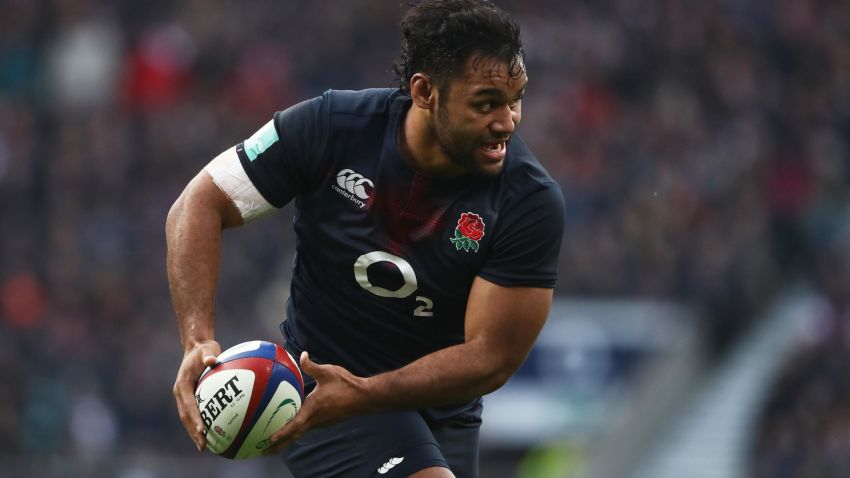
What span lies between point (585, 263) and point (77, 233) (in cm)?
560

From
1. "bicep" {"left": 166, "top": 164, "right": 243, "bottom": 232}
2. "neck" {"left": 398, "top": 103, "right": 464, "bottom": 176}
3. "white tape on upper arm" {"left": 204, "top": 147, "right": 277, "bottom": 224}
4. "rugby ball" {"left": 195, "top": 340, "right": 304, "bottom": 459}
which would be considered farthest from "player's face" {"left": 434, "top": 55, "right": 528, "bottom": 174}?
"rugby ball" {"left": 195, "top": 340, "right": 304, "bottom": 459}

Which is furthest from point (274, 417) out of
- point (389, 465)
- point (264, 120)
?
point (264, 120)

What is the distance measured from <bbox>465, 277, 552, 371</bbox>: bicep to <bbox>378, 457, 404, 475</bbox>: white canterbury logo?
0.55m

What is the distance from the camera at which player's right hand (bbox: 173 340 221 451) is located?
4.94 meters

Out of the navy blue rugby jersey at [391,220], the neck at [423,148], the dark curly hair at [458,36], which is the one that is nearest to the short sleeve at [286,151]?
the navy blue rugby jersey at [391,220]

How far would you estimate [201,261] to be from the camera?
17.5 ft

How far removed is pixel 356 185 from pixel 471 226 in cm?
46

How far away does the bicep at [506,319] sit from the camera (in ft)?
16.9

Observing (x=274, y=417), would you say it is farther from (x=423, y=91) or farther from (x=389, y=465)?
(x=423, y=91)

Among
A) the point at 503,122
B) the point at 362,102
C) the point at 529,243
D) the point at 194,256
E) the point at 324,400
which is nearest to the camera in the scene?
the point at 324,400

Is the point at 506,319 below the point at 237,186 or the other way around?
below

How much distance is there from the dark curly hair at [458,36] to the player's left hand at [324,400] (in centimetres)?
109

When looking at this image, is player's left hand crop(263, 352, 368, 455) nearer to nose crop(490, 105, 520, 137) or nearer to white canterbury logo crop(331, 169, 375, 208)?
white canterbury logo crop(331, 169, 375, 208)

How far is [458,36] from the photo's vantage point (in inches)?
201
